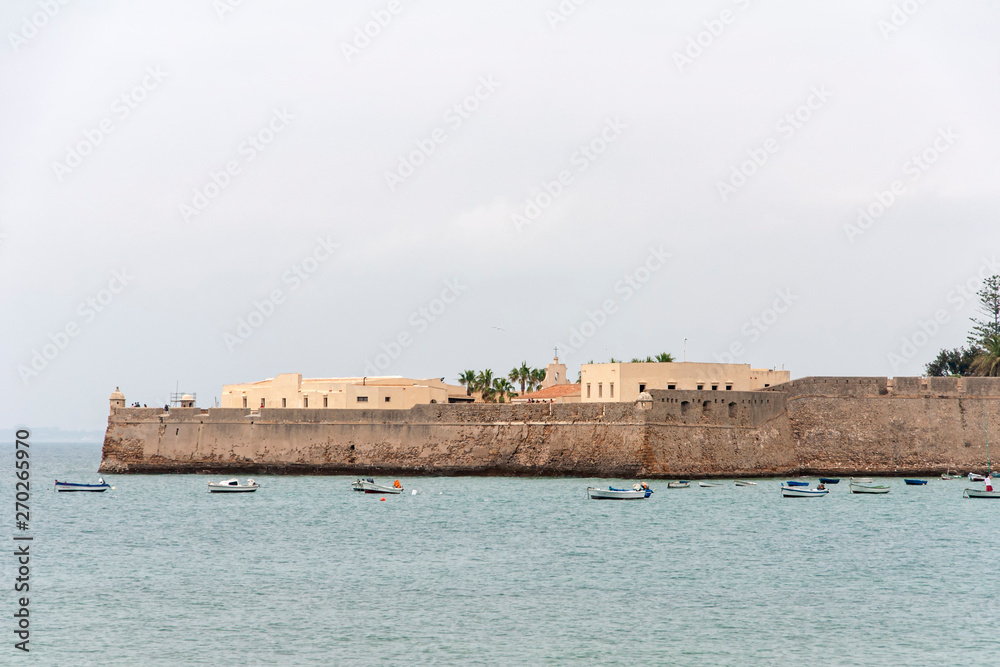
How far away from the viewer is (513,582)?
81.9ft

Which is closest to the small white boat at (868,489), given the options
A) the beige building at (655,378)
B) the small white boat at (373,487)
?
the beige building at (655,378)

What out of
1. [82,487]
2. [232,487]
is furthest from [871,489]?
[82,487]

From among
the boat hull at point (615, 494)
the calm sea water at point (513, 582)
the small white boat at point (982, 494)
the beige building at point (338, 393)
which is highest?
the beige building at point (338, 393)

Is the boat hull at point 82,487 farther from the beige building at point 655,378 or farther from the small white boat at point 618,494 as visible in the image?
the beige building at point 655,378

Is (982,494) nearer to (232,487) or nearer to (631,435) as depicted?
(631,435)

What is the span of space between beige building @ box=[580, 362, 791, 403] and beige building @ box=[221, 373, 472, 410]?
27.4ft

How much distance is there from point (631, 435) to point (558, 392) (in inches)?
527

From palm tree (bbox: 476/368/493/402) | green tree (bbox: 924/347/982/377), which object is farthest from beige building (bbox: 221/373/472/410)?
green tree (bbox: 924/347/982/377)

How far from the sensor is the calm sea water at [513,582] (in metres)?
19.3

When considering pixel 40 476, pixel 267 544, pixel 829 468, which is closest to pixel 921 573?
pixel 267 544

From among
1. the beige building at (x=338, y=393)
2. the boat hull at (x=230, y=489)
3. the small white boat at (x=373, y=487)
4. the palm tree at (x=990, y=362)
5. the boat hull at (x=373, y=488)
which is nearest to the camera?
the boat hull at (x=373, y=488)

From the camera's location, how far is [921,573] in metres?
26.3

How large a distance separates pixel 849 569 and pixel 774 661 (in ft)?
30.0

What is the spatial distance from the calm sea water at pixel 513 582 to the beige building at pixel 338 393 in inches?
549
